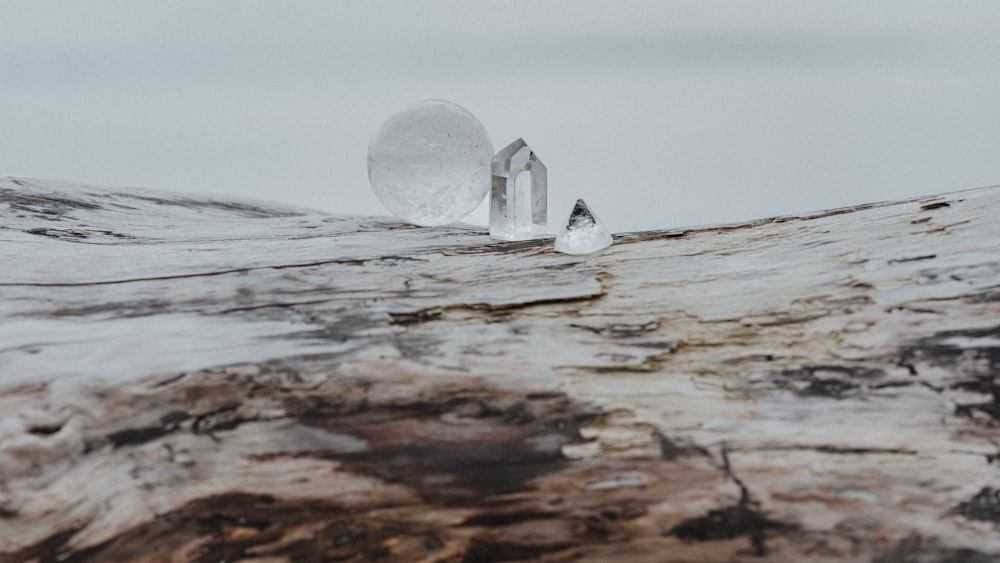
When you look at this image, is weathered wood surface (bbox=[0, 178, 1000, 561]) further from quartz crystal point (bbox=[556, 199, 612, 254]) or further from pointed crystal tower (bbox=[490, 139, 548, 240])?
pointed crystal tower (bbox=[490, 139, 548, 240])

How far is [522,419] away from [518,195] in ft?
2.53

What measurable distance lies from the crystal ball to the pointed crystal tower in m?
0.09

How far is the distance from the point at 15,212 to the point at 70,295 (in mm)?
623

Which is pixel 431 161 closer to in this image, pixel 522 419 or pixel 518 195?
pixel 518 195

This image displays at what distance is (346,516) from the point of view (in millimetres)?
1125

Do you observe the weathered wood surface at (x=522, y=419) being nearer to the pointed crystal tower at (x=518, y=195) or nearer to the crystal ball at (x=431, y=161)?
the pointed crystal tower at (x=518, y=195)

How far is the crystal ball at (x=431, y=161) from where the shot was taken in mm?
1881

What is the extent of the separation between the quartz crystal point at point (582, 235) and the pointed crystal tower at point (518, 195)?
21 cm

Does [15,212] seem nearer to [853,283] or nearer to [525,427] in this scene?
[525,427]

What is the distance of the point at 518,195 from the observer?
72.9 inches

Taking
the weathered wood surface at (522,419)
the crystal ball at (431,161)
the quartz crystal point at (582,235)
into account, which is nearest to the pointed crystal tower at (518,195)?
the crystal ball at (431,161)

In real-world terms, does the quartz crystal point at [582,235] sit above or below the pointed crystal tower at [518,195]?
below

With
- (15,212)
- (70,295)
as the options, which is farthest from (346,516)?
(15,212)

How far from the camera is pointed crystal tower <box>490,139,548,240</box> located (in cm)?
180
